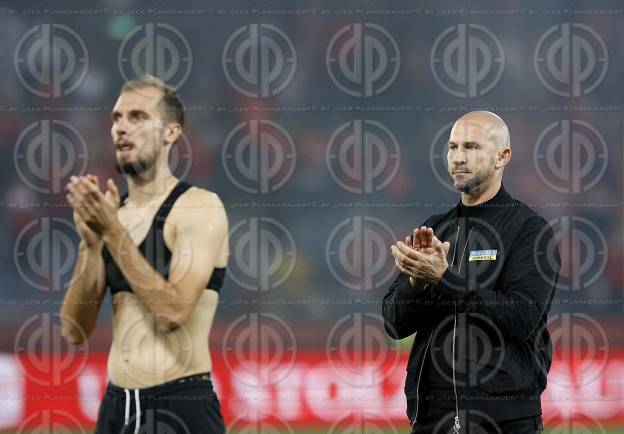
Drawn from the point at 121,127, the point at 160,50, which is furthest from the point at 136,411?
the point at 160,50

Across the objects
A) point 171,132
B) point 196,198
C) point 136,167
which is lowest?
point 196,198

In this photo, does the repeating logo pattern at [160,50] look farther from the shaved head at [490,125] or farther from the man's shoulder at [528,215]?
the man's shoulder at [528,215]

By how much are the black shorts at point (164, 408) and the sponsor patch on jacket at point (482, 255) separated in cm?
103

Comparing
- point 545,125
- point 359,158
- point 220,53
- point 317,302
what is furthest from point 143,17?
point 545,125

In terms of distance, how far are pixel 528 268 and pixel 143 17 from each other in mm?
3307

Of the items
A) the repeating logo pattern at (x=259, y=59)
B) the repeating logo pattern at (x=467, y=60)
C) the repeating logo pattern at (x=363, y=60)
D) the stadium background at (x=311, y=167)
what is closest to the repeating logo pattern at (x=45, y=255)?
the stadium background at (x=311, y=167)

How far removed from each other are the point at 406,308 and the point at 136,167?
3.48ft

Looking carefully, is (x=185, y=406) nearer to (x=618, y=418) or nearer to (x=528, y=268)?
(x=528, y=268)

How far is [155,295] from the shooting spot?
125 inches

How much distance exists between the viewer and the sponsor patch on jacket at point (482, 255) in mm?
3475

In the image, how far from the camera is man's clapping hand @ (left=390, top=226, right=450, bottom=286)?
326 centimetres

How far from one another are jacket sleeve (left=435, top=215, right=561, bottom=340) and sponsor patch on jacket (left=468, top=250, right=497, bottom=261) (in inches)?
2.3

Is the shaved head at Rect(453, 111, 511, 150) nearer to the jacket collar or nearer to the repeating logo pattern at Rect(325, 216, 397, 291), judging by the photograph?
the jacket collar

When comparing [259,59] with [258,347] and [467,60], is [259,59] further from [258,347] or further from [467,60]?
[258,347]
